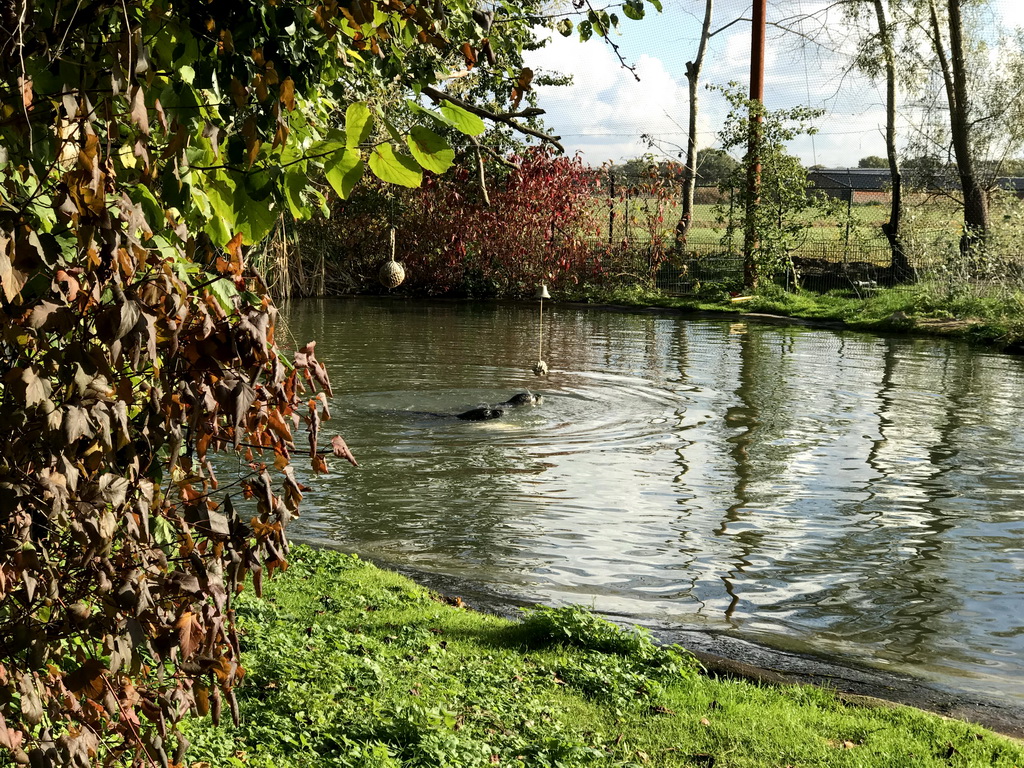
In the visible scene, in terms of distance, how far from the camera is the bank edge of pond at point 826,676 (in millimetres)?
5176

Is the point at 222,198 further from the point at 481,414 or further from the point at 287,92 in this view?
the point at 481,414

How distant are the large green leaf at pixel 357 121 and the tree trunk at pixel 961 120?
1003 inches

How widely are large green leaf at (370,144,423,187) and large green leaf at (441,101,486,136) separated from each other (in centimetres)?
21

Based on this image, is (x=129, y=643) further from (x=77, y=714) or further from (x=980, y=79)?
(x=980, y=79)

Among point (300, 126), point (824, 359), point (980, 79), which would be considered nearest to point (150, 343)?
point (300, 126)

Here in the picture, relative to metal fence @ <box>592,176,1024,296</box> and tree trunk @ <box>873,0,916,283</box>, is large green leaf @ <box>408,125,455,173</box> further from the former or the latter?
tree trunk @ <box>873,0,916,283</box>

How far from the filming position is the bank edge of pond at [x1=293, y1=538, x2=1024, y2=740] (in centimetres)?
518

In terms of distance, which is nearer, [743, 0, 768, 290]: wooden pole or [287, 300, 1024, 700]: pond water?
[287, 300, 1024, 700]: pond water

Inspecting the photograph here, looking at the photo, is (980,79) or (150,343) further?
(980,79)

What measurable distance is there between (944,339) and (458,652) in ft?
59.8

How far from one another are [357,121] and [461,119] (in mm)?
292

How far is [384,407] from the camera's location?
13.3 m

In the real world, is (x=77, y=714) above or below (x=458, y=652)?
above

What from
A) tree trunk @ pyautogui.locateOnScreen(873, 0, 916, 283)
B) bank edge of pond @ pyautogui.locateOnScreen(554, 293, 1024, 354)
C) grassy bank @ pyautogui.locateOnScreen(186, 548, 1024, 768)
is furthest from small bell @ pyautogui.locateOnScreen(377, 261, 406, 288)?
tree trunk @ pyautogui.locateOnScreen(873, 0, 916, 283)
